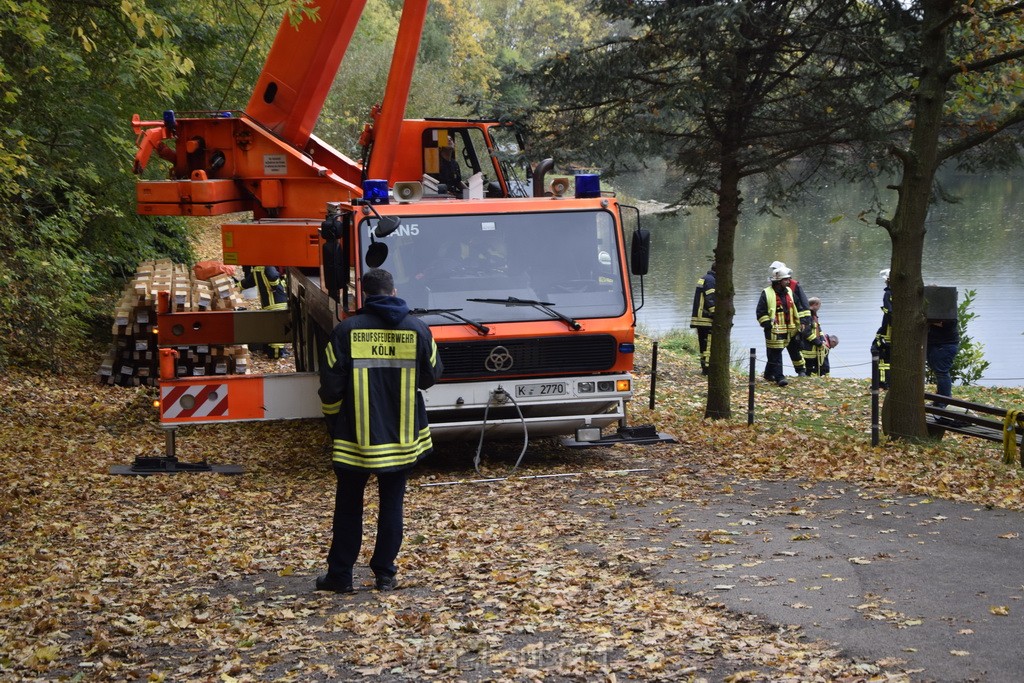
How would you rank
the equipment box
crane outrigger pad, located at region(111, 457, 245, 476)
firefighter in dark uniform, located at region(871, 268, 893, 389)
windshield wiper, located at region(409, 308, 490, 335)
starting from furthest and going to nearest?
firefighter in dark uniform, located at region(871, 268, 893, 389), the equipment box, crane outrigger pad, located at region(111, 457, 245, 476), windshield wiper, located at region(409, 308, 490, 335)

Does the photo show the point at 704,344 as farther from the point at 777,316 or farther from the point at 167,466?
the point at 167,466

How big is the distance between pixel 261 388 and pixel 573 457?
297cm

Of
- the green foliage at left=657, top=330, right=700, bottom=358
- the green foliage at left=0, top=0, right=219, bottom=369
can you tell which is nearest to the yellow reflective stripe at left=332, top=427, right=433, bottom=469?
the green foliage at left=0, top=0, right=219, bottom=369

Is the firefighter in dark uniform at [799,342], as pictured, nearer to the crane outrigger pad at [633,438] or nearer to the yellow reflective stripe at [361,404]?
the crane outrigger pad at [633,438]

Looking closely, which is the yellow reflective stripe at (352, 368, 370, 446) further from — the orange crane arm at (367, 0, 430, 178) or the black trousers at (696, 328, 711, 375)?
the black trousers at (696, 328, 711, 375)

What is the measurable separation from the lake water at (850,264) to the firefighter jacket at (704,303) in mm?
1230

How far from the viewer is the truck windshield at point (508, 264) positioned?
1046 centimetres

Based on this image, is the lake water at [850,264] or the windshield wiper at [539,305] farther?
the lake water at [850,264]

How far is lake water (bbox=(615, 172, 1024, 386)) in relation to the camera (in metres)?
27.5

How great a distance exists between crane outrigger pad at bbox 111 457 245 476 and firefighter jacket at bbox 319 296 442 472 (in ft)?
14.1

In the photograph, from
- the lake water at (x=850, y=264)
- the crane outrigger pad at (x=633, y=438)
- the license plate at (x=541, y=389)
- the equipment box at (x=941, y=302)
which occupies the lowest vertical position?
the crane outrigger pad at (x=633, y=438)

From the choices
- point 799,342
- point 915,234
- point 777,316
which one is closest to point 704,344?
point 799,342

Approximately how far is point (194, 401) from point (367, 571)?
378 cm

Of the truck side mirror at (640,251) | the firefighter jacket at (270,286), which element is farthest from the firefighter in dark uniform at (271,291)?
the truck side mirror at (640,251)
